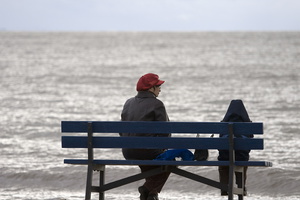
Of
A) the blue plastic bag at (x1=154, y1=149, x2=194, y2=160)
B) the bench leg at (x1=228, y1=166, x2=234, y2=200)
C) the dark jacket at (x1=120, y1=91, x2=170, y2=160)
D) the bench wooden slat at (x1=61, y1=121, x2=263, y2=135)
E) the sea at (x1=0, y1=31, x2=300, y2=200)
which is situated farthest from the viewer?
the sea at (x1=0, y1=31, x2=300, y2=200)

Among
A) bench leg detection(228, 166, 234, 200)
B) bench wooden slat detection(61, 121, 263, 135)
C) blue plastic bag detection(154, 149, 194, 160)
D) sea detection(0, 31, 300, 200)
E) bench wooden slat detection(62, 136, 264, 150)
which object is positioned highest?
bench wooden slat detection(61, 121, 263, 135)

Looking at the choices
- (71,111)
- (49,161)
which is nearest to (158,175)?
(49,161)

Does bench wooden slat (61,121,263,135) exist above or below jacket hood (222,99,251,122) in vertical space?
below

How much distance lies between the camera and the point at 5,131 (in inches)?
590

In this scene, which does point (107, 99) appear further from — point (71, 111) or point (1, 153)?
point (1, 153)

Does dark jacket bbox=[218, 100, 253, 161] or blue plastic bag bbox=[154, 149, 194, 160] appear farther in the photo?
dark jacket bbox=[218, 100, 253, 161]

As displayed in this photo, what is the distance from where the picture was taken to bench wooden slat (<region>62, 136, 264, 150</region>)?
6.14 meters

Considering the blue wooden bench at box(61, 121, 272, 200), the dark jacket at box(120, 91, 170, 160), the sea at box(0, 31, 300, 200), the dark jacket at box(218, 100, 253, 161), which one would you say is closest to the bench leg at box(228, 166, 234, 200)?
the blue wooden bench at box(61, 121, 272, 200)

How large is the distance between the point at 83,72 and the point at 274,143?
106 feet

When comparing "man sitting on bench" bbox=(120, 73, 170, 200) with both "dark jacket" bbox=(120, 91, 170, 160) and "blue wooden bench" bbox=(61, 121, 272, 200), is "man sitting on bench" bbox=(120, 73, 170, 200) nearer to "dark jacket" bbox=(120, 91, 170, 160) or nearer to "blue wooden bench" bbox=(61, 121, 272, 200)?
"dark jacket" bbox=(120, 91, 170, 160)

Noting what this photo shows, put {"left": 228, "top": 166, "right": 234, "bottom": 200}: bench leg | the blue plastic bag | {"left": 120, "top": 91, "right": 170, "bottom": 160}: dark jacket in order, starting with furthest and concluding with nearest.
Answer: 1. {"left": 120, "top": 91, "right": 170, "bottom": 160}: dark jacket
2. the blue plastic bag
3. {"left": 228, "top": 166, "right": 234, "bottom": 200}: bench leg

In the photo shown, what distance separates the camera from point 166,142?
6.31m

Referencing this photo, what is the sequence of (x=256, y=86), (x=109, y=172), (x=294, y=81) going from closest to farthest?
1. (x=109, y=172)
2. (x=256, y=86)
3. (x=294, y=81)

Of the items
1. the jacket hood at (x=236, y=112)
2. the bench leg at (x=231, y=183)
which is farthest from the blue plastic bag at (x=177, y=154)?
the jacket hood at (x=236, y=112)
